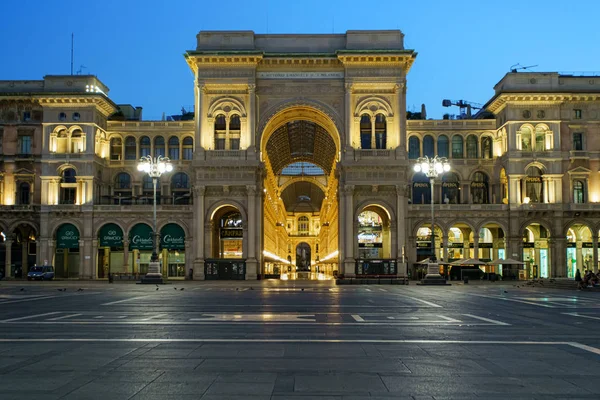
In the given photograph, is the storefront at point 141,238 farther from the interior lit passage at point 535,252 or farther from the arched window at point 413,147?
the interior lit passage at point 535,252

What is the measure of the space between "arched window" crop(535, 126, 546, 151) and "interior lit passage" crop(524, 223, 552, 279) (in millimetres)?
8930

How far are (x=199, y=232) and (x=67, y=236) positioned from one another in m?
16.7

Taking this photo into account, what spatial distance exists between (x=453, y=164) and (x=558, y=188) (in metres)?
12.6

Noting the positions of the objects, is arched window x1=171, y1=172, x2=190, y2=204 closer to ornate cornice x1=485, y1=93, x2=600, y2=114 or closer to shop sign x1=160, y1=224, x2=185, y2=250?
shop sign x1=160, y1=224, x2=185, y2=250

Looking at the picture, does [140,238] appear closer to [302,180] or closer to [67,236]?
[67,236]

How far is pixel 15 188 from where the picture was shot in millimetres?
81438

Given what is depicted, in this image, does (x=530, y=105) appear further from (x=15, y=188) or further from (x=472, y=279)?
(x=15, y=188)

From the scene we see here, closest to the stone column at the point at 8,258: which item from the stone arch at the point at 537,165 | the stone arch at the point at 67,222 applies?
the stone arch at the point at 67,222

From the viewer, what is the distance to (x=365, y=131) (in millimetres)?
77500

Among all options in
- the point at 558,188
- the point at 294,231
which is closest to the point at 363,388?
the point at 558,188

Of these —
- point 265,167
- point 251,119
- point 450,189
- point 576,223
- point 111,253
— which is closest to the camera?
point 251,119

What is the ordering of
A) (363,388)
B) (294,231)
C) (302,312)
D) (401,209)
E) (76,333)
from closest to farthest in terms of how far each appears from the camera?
(363,388), (76,333), (302,312), (401,209), (294,231)

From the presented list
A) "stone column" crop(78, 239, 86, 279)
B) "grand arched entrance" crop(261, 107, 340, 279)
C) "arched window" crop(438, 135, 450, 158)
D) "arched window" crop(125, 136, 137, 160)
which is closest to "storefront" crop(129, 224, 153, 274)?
"stone column" crop(78, 239, 86, 279)

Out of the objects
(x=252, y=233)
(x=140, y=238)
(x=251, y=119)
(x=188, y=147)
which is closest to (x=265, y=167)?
(x=251, y=119)
